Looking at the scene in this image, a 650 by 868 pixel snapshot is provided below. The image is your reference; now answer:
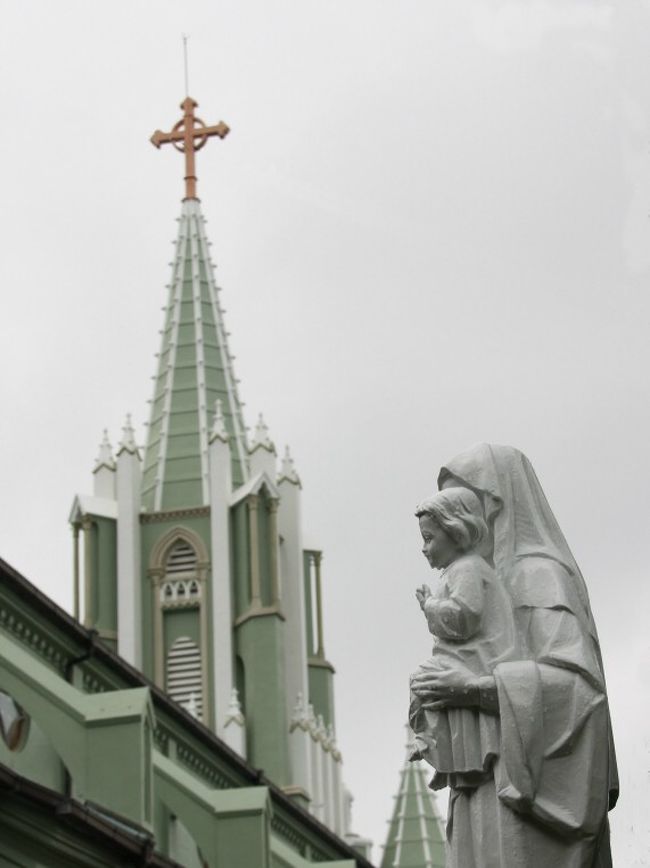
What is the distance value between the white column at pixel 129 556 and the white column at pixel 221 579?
6.88ft

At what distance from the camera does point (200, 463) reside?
61.9 m

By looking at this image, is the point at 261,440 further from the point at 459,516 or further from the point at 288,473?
the point at 459,516


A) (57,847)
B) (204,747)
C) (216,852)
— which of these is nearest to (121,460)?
(204,747)

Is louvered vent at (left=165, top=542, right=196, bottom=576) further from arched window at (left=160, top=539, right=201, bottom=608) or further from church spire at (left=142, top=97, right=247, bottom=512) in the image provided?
church spire at (left=142, top=97, right=247, bottom=512)

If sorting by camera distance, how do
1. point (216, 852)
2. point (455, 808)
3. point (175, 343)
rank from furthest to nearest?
point (175, 343) < point (216, 852) < point (455, 808)

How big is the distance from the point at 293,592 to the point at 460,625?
54555mm

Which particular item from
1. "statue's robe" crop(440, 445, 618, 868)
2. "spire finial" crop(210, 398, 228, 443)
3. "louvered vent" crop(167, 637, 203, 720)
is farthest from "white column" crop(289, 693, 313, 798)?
Result: "statue's robe" crop(440, 445, 618, 868)

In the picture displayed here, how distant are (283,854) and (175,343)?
91.5 ft

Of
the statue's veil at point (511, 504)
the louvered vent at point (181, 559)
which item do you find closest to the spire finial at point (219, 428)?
the louvered vent at point (181, 559)

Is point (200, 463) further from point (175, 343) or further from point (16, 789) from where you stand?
point (16, 789)

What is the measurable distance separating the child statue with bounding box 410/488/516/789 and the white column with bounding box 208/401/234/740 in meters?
50.3

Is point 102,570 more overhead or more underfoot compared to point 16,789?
more overhead

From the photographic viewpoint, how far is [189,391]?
63.6m

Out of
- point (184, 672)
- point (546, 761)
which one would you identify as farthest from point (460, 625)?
point (184, 672)
